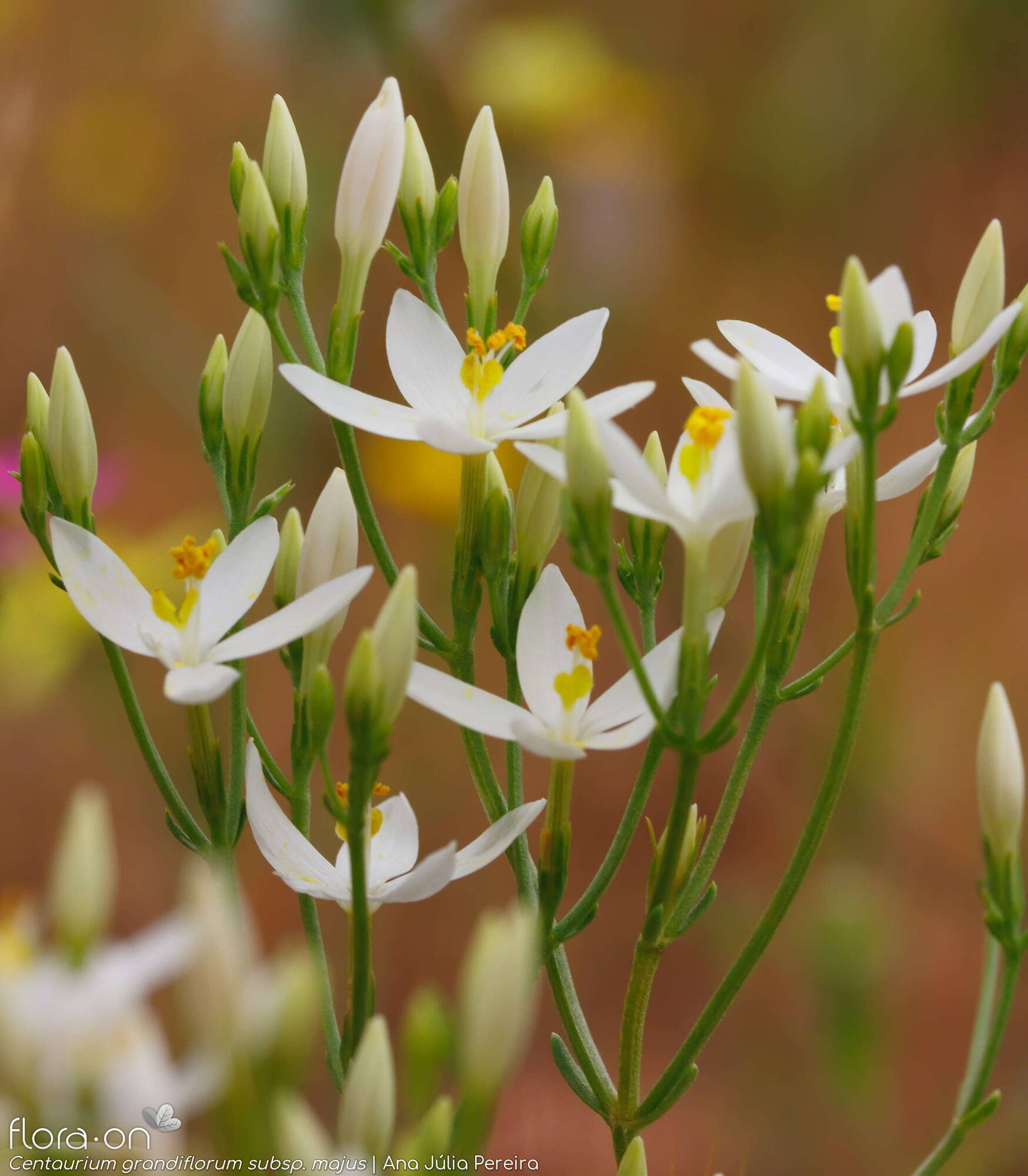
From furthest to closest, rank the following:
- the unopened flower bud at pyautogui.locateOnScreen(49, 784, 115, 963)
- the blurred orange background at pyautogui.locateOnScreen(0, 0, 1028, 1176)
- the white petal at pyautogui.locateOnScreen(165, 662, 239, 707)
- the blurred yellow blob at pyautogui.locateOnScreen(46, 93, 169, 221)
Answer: the blurred yellow blob at pyautogui.locateOnScreen(46, 93, 169, 221) < the blurred orange background at pyautogui.locateOnScreen(0, 0, 1028, 1176) < the white petal at pyautogui.locateOnScreen(165, 662, 239, 707) < the unopened flower bud at pyautogui.locateOnScreen(49, 784, 115, 963)

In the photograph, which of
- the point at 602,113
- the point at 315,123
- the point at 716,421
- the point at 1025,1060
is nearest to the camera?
the point at 716,421

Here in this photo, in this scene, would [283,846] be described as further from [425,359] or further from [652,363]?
[652,363]

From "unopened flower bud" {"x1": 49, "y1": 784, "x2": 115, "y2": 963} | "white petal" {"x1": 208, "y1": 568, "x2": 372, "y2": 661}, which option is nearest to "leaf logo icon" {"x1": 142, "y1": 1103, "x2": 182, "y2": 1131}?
"unopened flower bud" {"x1": 49, "y1": 784, "x2": 115, "y2": 963}

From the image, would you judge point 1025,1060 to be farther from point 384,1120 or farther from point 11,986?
point 11,986

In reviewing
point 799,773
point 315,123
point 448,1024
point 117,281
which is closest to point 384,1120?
point 448,1024

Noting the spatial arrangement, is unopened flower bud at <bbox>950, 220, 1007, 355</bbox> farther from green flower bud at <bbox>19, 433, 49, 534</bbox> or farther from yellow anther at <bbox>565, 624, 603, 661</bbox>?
green flower bud at <bbox>19, 433, 49, 534</bbox>

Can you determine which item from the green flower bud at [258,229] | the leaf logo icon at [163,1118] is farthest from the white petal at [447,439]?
the leaf logo icon at [163,1118]

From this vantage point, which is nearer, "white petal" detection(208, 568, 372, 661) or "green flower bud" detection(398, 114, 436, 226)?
"white petal" detection(208, 568, 372, 661)
